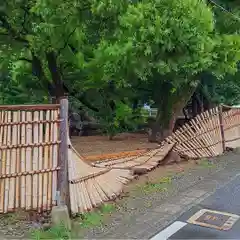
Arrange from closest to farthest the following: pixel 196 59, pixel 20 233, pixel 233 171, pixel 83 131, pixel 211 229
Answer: pixel 20 233 → pixel 211 229 → pixel 196 59 → pixel 233 171 → pixel 83 131

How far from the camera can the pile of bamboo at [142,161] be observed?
778 centimetres

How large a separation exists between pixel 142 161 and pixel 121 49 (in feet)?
8.43

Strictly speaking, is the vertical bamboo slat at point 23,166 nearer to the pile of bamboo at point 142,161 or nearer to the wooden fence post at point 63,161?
the wooden fence post at point 63,161

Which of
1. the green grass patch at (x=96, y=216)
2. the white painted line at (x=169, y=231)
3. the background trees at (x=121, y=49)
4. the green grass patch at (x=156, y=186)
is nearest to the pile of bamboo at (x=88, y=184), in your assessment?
the green grass patch at (x=96, y=216)

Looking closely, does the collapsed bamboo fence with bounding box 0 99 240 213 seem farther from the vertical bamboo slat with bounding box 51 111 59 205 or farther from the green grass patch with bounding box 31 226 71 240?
the green grass patch with bounding box 31 226 71 240

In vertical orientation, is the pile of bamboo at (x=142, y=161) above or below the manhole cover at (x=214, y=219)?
above

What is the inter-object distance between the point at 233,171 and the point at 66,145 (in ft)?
16.3

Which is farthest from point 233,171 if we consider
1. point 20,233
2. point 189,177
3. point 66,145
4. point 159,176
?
point 20,233

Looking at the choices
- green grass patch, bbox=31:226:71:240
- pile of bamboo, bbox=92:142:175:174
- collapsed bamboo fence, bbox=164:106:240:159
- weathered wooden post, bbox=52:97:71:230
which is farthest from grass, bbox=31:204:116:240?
collapsed bamboo fence, bbox=164:106:240:159

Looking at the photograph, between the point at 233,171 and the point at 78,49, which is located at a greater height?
the point at 78,49

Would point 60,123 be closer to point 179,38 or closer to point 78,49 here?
point 179,38

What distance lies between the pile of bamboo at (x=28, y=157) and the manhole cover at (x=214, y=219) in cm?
206

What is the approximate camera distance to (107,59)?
809 cm

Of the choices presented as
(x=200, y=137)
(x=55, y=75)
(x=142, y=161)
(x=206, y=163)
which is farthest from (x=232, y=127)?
(x=55, y=75)
